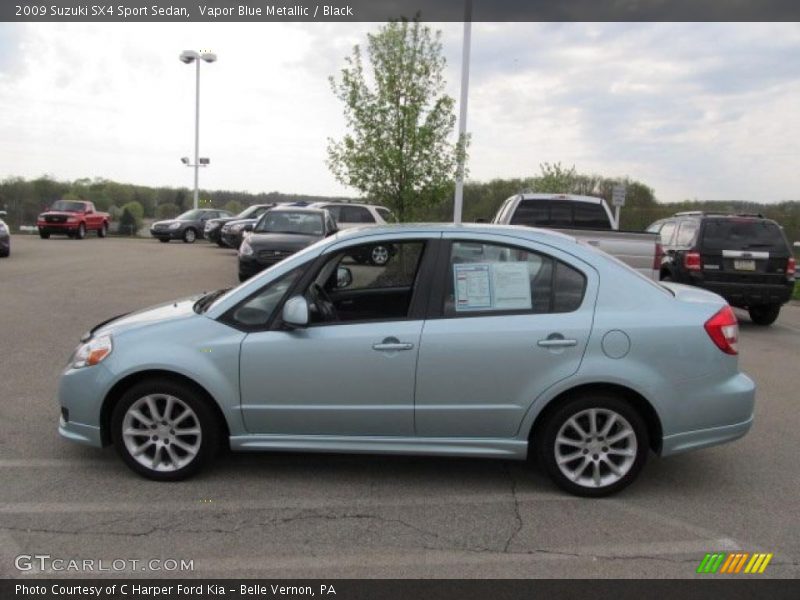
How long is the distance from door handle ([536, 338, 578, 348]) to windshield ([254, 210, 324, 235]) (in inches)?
437

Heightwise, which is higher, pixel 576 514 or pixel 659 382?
pixel 659 382

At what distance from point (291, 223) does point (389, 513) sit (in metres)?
11.7

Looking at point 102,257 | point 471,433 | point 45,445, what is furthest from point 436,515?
point 102,257

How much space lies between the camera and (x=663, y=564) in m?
3.44

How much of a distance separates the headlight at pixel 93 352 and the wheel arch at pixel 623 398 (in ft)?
8.93

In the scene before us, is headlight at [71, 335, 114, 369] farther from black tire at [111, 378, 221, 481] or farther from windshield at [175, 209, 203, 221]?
windshield at [175, 209, 203, 221]

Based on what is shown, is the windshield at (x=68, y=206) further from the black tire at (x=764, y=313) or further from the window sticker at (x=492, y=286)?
the window sticker at (x=492, y=286)

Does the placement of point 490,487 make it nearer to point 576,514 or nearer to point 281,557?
point 576,514

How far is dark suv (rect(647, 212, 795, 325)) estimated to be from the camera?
35.3ft

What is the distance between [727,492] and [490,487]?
1.54m

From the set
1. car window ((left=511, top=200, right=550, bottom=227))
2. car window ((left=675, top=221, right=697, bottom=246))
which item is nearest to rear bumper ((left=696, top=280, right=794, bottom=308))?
car window ((left=675, top=221, right=697, bottom=246))
